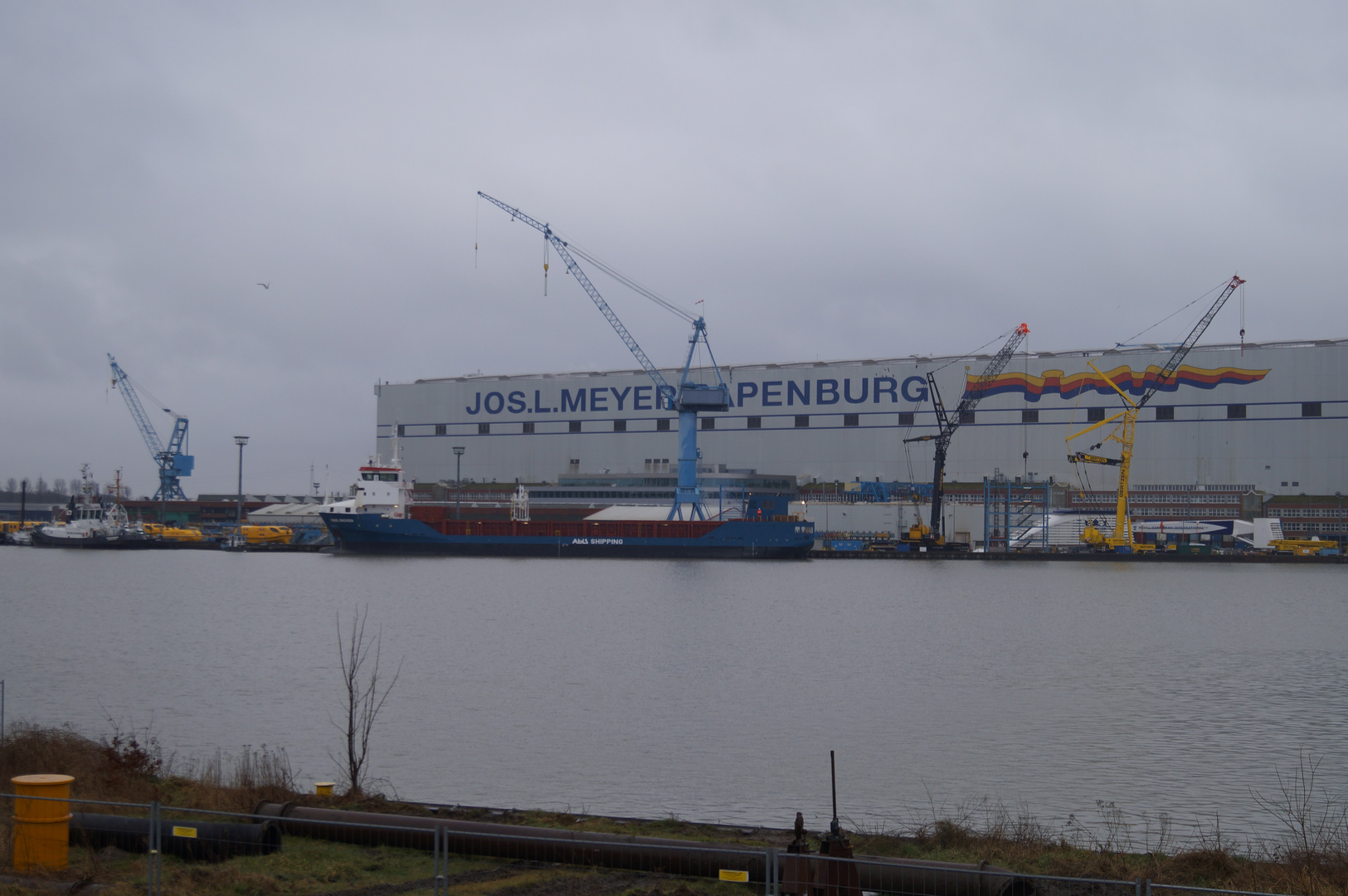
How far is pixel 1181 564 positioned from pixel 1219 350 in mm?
15168

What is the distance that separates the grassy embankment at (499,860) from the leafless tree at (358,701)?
2.62 feet

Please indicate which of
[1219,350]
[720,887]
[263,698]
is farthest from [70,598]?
[1219,350]

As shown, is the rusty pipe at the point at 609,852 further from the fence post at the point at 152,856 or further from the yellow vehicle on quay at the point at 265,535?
the yellow vehicle on quay at the point at 265,535

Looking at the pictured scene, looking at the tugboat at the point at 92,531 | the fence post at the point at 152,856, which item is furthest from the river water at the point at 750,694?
the tugboat at the point at 92,531

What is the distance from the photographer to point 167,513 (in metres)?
110

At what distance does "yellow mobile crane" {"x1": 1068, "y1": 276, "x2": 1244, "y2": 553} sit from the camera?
7419 cm

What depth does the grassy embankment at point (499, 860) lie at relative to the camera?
8547 millimetres

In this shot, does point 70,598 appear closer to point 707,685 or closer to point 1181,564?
point 707,685

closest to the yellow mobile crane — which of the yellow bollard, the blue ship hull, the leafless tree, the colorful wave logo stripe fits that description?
the colorful wave logo stripe

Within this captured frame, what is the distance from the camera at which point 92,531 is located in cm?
8512

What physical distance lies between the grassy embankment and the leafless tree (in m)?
0.80

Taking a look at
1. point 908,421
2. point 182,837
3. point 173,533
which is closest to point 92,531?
point 173,533

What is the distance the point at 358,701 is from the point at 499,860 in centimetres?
821

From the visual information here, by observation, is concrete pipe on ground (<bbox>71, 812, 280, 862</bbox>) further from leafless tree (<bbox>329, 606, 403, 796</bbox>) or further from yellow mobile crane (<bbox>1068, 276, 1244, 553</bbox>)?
yellow mobile crane (<bbox>1068, 276, 1244, 553</bbox>)
